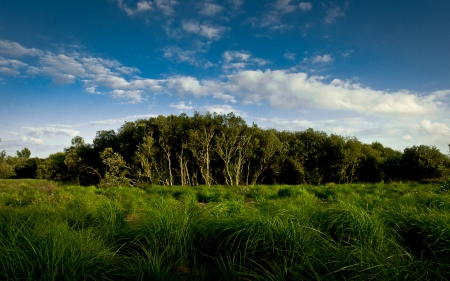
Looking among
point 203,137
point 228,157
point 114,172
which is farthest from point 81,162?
point 228,157

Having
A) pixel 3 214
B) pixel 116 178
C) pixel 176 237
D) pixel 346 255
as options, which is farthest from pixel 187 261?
pixel 116 178

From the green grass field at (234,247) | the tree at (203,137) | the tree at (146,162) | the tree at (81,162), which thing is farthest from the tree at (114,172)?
the green grass field at (234,247)

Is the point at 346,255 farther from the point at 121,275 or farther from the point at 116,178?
the point at 116,178

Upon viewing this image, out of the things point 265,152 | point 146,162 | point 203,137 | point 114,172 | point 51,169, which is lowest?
point 114,172

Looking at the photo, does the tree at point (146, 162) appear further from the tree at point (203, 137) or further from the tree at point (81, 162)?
the tree at point (81, 162)

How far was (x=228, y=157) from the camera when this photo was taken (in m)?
29.8

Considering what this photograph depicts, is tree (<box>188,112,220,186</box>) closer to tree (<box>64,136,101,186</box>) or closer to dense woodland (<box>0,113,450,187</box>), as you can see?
dense woodland (<box>0,113,450,187</box>)

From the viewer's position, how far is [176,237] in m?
3.87

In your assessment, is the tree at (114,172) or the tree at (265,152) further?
the tree at (265,152)

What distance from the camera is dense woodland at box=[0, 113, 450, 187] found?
28.3 metres

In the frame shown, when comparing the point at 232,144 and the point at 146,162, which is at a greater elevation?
the point at 232,144

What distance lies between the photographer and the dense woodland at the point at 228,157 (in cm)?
2827

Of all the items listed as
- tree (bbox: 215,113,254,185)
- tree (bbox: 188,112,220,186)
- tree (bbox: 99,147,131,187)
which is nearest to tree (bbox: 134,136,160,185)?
tree (bbox: 99,147,131,187)

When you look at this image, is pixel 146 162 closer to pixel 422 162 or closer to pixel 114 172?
pixel 114 172
